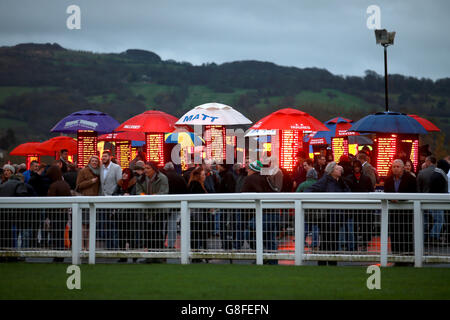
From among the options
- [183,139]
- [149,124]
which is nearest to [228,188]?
[149,124]

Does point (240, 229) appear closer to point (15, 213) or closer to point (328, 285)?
point (328, 285)

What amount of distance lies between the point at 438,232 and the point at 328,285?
8.57ft

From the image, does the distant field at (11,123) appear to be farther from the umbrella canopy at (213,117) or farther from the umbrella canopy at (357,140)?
the umbrella canopy at (213,117)

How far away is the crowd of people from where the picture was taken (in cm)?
1204

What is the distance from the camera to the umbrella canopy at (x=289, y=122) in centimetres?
2280

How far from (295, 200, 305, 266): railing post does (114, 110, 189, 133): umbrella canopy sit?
13.3 m

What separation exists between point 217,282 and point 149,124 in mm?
15355

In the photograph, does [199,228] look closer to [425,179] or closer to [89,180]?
[89,180]

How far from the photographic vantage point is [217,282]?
34.1ft

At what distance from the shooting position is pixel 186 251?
41.0 feet

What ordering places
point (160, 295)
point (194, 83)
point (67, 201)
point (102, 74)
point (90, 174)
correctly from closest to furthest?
point (160, 295), point (67, 201), point (90, 174), point (102, 74), point (194, 83)

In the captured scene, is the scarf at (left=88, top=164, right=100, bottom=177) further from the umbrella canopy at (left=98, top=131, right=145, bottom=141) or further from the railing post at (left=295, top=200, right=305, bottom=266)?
the umbrella canopy at (left=98, top=131, right=145, bottom=141)

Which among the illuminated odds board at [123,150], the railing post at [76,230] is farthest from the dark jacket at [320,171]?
the illuminated odds board at [123,150]
